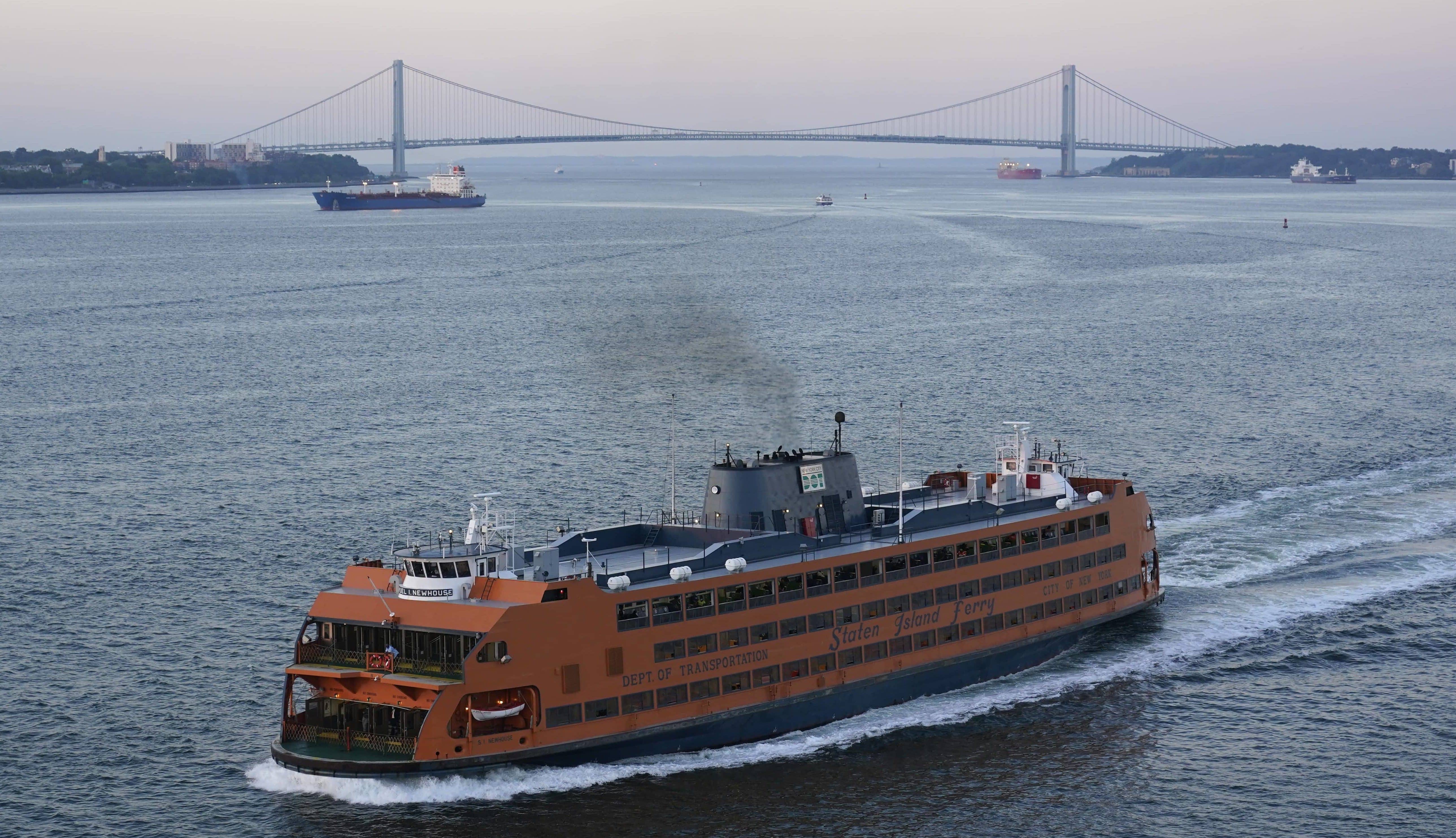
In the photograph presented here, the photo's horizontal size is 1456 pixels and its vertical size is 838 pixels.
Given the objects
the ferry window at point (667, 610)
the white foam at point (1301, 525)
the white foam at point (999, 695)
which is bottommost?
the white foam at point (999, 695)

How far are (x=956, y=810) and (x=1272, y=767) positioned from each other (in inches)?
351

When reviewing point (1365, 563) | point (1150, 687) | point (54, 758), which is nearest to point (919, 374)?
point (1365, 563)

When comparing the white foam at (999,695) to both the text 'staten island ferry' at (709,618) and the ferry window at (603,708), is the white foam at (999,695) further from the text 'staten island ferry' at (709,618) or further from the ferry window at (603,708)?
the ferry window at (603,708)

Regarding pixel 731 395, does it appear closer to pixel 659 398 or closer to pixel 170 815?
pixel 659 398

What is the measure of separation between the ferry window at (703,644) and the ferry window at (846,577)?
446 centimetres

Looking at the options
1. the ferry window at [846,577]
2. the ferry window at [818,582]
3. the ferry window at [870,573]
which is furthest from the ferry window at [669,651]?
the ferry window at [870,573]

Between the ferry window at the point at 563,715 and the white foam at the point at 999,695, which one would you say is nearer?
the white foam at the point at 999,695

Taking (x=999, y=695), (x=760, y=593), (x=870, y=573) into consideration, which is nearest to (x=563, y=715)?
(x=760, y=593)

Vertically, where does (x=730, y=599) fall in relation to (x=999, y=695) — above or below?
above

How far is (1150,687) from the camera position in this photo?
49.8m

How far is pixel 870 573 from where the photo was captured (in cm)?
4784

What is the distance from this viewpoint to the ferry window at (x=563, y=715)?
41.1 meters

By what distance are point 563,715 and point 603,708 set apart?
1190 mm

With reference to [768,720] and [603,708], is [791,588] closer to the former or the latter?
[768,720]
